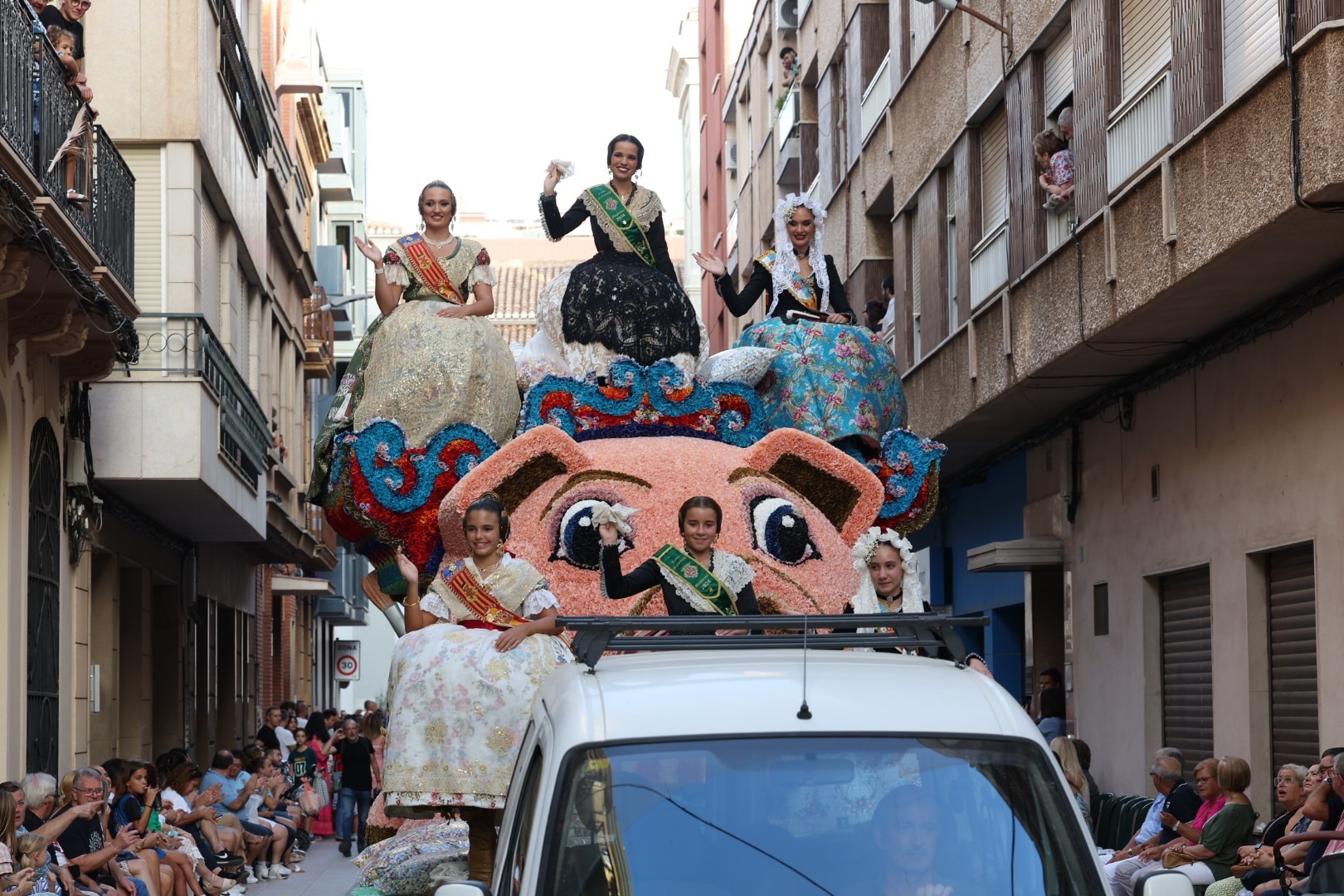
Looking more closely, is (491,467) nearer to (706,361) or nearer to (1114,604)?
(706,361)

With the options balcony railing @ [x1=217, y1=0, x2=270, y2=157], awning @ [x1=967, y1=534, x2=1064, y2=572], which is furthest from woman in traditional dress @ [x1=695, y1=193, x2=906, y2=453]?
balcony railing @ [x1=217, y1=0, x2=270, y2=157]

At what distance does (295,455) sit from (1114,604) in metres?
16.9

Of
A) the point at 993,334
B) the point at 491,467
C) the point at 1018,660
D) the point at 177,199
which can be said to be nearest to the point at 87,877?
the point at 491,467

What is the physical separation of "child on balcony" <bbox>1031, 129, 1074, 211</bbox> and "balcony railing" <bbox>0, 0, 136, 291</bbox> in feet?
22.4

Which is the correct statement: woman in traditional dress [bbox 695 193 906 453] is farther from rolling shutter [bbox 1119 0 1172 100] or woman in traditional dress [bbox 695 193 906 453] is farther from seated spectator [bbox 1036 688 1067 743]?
seated spectator [bbox 1036 688 1067 743]

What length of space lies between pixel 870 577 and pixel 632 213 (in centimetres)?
246

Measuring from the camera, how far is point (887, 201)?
24.0 m

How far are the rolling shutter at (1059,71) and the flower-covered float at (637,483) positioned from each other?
757 centimetres

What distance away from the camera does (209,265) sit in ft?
65.2

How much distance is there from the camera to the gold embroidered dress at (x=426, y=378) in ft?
30.8

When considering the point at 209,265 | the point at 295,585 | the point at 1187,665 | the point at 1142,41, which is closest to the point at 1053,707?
the point at 1187,665

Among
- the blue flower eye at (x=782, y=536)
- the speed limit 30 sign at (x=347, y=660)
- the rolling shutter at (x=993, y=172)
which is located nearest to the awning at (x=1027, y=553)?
the rolling shutter at (x=993, y=172)

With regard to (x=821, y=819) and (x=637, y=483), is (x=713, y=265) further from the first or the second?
(x=821, y=819)

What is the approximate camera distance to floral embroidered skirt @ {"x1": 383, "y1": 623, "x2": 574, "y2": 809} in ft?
23.3
